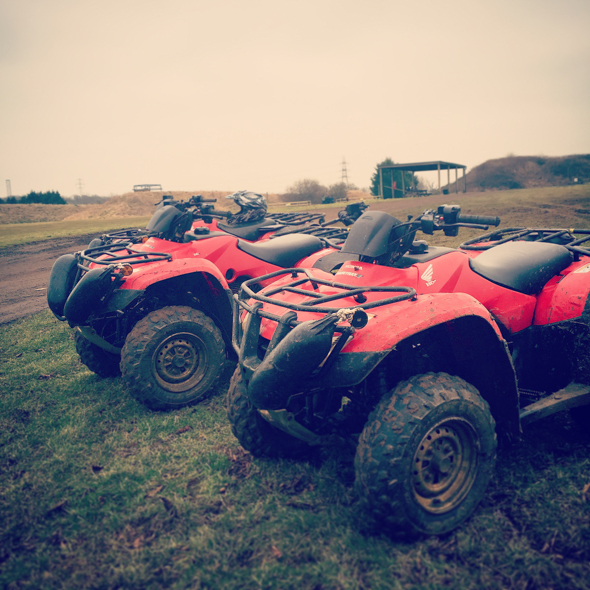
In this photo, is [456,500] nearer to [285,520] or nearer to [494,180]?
[285,520]

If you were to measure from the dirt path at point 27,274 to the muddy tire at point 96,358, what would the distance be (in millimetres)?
4648

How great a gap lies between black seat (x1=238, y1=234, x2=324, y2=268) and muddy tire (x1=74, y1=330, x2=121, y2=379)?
1.95 meters

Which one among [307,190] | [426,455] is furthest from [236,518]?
[307,190]

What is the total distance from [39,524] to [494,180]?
204 ft

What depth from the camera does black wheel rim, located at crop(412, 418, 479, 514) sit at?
2.45m

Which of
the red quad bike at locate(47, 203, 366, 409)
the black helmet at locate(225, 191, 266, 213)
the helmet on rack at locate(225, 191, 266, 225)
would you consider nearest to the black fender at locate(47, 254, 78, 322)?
the red quad bike at locate(47, 203, 366, 409)

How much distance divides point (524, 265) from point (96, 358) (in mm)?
4408

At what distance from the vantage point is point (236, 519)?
2.79 metres

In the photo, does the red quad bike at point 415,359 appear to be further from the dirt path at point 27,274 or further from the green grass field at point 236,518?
the dirt path at point 27,274

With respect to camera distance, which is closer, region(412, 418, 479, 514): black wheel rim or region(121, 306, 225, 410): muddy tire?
region(412, 418, 479, 514): black wheel rim

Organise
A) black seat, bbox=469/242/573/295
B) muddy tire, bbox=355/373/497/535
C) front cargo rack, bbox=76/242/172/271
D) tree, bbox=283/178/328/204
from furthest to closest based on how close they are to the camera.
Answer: tree, bbox=283/178/328/204, front cargo rack, bbox=76/242/172/271, black seat, bbox=469/242/573/295, muddy tire, bbox=355/373/497/535

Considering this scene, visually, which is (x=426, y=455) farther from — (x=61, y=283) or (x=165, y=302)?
(x=61, y=283)

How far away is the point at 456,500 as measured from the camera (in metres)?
2.54

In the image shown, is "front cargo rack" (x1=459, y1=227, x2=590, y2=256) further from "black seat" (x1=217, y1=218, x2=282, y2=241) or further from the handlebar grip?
"black seat" (x1=217, y1=218, x2=282, y2=241)
